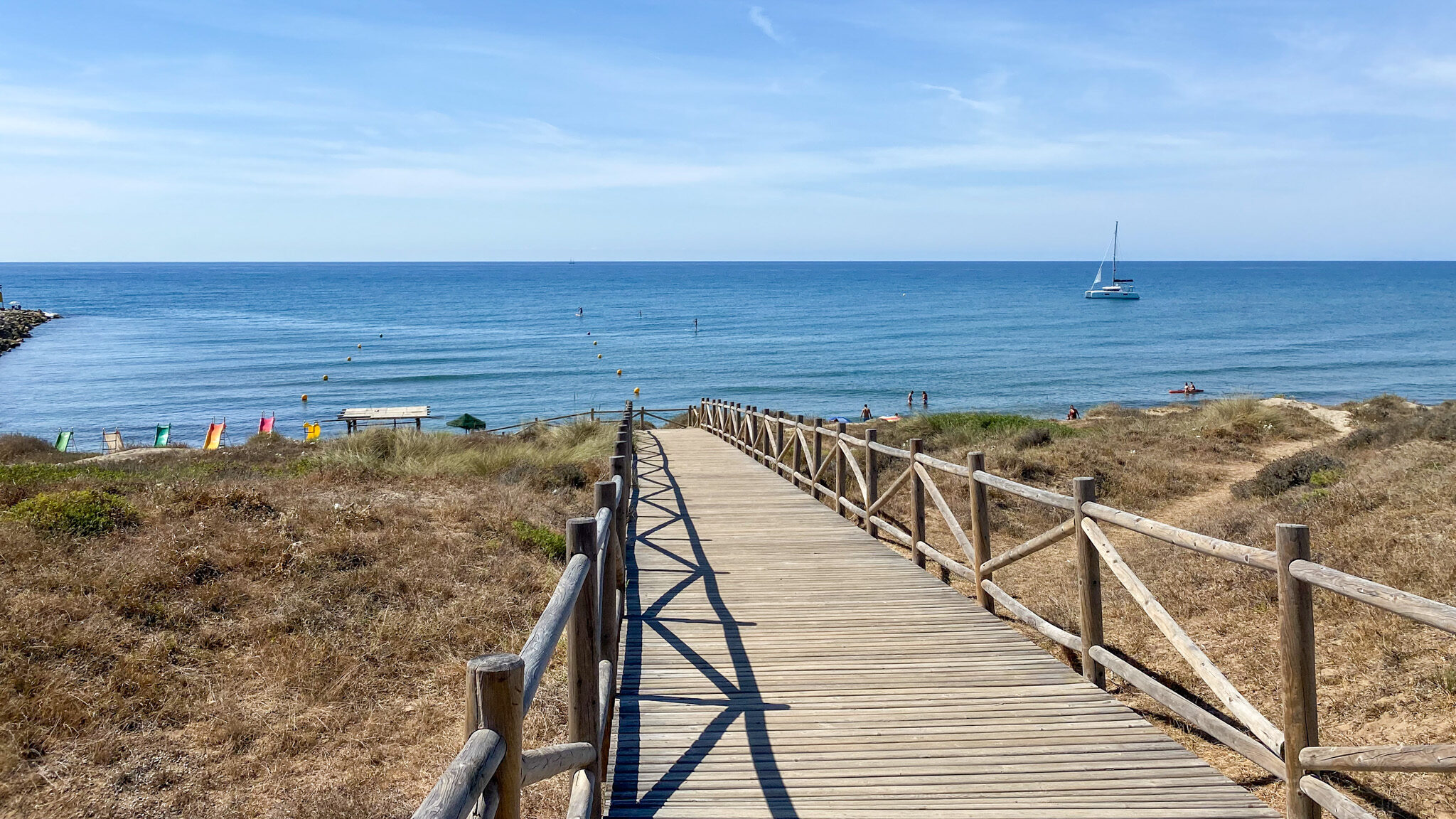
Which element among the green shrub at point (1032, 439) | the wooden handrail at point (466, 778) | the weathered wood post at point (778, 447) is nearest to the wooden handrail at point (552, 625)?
the wooden handrail at point (466, 778)

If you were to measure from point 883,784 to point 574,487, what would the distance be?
1093 cm

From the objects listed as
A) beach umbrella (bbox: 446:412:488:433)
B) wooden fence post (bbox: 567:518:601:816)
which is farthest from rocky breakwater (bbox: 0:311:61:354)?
wooden fence post (bbox: 567:518:601:816)

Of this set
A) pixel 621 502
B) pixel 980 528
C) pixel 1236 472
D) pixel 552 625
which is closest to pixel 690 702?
pixel 552 625

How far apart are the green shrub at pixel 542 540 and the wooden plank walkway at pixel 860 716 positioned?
1.74m

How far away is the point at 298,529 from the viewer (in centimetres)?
950

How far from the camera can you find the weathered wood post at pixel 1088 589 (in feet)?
18.1

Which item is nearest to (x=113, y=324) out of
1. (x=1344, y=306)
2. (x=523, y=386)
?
(x=523, y=386)

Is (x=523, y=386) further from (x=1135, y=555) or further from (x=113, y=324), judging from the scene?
(x=113, y=324)

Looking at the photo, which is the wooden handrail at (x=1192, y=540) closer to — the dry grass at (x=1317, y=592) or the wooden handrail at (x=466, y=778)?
the dry grass at (x=1317, y=592)

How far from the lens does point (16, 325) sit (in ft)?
261

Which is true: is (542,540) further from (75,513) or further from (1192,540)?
(1192,540)

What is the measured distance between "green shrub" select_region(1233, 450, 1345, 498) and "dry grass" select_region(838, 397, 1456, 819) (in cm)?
8

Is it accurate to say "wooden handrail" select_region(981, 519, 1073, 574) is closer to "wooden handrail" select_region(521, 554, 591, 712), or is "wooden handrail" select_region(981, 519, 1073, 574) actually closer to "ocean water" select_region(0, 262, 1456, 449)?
"wooden handrail" select_region(521, 554, 591, 712)

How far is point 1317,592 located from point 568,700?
5.96m
